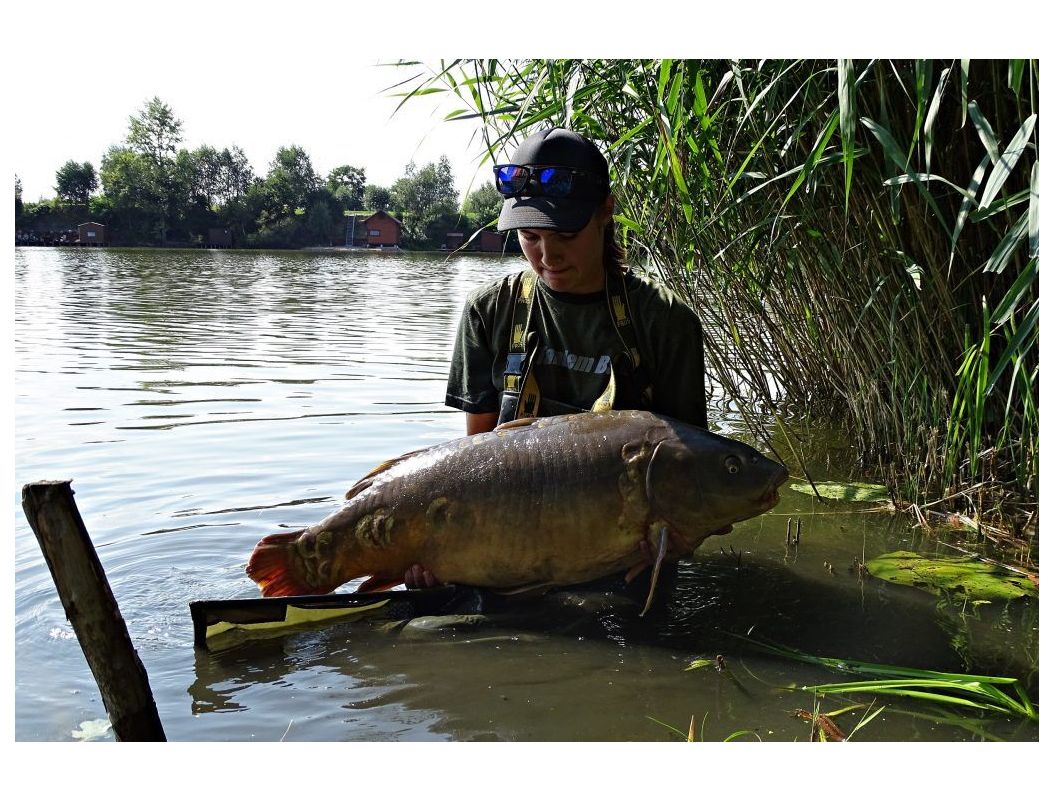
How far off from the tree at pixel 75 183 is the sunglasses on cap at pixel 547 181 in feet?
239

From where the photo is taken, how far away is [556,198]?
371cm

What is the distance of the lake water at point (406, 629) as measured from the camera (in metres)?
2.91

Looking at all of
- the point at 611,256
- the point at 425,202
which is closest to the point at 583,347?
the point at 611,256

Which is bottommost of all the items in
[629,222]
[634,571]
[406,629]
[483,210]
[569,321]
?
[406,629]

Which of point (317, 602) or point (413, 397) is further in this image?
point (413, 397)

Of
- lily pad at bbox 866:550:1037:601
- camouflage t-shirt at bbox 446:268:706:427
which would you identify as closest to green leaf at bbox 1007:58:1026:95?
camouflage t-shirt at bbox 446:268:706:427

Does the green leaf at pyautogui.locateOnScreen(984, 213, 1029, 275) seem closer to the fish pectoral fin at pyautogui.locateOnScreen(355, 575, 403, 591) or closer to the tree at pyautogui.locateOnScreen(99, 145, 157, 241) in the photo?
the fish pectoral fin at pyautogui.locateOnScreen(355, 575, 403, 591)

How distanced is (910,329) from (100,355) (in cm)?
921

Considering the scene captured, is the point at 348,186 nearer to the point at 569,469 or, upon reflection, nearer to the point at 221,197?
the point at 221,197

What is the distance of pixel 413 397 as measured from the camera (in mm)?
8859

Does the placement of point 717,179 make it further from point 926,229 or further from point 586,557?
point 586,557

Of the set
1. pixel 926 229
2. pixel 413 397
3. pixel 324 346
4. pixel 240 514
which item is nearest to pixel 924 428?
pixel 926 229

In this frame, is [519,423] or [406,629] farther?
[519,423]

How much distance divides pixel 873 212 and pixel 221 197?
8434 cm
